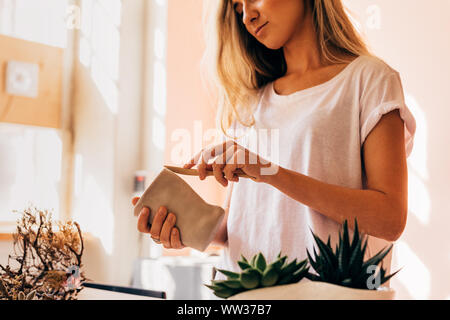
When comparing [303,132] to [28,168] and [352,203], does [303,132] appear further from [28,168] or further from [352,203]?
[28,168]

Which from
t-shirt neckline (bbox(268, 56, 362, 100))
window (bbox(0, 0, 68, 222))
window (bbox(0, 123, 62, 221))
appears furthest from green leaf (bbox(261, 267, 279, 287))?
window (bbox(0, 0, 68, 222))

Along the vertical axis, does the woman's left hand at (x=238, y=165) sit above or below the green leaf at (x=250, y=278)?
above

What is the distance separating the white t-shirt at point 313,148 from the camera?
3.00 ft

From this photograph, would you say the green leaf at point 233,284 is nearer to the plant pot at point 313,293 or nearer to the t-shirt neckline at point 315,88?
the plant pot at point 313,293

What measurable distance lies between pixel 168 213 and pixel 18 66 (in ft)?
8.58

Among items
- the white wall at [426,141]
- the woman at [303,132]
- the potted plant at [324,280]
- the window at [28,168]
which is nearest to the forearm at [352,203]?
the woman at [303,132]

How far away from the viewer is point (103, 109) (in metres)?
3.14

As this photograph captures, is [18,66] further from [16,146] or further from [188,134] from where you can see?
[188,134]

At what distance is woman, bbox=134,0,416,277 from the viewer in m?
0.81

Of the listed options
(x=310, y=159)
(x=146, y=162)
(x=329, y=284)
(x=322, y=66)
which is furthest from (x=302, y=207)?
(x=146, y=162)

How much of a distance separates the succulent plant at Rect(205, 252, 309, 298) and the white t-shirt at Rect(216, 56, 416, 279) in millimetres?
459

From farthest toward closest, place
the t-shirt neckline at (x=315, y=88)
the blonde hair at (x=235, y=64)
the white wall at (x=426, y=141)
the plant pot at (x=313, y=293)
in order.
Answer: the white wall at (x=426, y=141), the blonde hair at (x=235, y=64), the t-shirt neckline at (x=315, y=88), the plant pot at (x=313, y=293)

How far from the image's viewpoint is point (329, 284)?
1.46ft

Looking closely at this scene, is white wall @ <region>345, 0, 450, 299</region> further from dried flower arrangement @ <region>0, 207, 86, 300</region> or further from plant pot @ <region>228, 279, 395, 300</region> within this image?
plant pot @ <region>228, 279, 395, 300</region>
